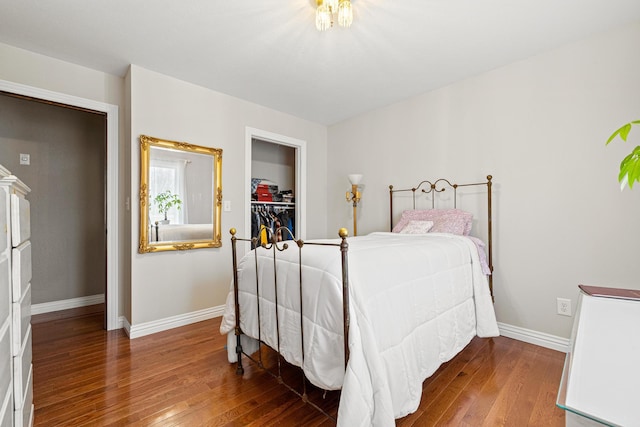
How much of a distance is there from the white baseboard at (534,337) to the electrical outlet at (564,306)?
196mm

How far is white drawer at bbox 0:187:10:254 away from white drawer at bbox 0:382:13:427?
450mm

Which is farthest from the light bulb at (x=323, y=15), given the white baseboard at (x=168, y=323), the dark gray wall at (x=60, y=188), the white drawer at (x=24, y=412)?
the white baseboard at (x=168, y=323)

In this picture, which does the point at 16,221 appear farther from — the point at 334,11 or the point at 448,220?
the point at 448,220

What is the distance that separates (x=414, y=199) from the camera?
3158 millimetres

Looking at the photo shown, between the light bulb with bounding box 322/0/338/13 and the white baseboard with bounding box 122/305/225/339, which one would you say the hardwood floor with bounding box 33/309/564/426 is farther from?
the light bulb with bounding box 322/0/338/13

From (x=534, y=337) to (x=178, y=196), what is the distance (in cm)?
335

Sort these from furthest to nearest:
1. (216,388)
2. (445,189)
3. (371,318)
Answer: (445,189), (216,388), (371,318)

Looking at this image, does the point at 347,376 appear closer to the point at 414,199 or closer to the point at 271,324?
the point at 271,324

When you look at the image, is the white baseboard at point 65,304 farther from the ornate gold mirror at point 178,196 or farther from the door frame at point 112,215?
the ornate gold mirror at point 178,196

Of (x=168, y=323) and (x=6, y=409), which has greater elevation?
(x=6, y=409)

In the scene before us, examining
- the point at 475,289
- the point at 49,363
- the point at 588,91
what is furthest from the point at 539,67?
the point at 49,363

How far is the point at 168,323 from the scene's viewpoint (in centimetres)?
272

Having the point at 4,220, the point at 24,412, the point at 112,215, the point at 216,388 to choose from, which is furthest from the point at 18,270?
the point at 112,215

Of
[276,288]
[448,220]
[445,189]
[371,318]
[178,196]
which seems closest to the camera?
[371,318]
